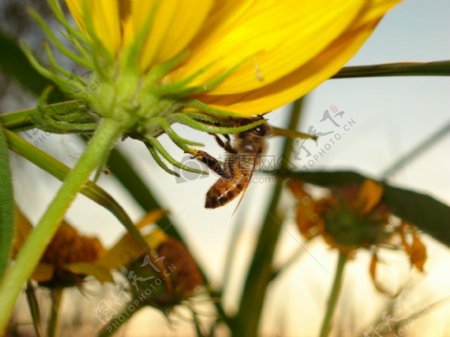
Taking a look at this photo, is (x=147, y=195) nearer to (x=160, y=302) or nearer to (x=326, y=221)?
(x=160, y=302)

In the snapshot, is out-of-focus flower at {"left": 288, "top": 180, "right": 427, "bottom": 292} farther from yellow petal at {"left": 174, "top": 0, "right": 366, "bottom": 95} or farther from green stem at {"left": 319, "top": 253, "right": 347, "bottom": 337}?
yellow petal at {"left": 174, "top": 0, "right": 366, "bottom": 95}

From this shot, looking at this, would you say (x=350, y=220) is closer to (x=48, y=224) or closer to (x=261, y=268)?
(x=261, y=268)

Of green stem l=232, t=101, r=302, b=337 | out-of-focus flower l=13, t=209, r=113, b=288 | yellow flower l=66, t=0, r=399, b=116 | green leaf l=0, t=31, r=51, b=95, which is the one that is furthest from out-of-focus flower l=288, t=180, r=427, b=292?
yellow flower l=66, t=0, r=399, b=116

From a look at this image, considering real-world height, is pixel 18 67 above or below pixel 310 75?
above

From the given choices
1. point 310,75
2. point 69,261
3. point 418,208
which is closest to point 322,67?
point 310,75

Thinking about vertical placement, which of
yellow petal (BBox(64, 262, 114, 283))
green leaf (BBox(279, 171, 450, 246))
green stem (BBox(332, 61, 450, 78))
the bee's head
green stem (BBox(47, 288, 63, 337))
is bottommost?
green leaf (BBox(279, 171, 450, 246))

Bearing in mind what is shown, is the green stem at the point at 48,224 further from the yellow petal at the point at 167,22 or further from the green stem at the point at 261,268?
the green stem at the point at 261,268
